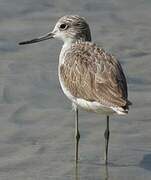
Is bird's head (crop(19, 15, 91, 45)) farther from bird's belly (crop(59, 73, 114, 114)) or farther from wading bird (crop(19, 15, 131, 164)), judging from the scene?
bird's belly (crop(59, 73, 114, 114))

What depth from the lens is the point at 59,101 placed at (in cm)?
1182

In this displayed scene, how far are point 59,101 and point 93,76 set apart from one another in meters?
1.81

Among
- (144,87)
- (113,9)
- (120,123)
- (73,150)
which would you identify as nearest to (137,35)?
(113,9)

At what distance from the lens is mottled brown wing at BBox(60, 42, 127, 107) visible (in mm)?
9742

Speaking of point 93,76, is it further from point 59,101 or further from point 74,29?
point 59,101

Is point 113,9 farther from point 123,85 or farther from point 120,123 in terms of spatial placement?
point 123,85

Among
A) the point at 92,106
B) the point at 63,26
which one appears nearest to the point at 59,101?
the point at 63,26

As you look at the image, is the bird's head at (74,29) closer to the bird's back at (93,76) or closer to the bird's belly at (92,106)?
the bird's back at (93,76)

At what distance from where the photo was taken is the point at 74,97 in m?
10.4

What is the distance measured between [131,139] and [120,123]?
536 mm

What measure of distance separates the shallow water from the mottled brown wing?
2.56 ft

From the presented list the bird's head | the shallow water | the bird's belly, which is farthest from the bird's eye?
the bird's belly

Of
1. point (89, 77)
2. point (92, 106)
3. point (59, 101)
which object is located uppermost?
point (89, 77)

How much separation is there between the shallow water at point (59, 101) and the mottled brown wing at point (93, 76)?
78 cm
